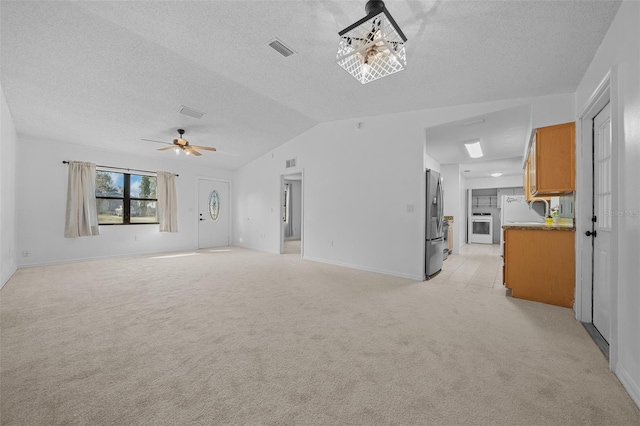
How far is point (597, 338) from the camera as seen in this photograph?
7.13 feet

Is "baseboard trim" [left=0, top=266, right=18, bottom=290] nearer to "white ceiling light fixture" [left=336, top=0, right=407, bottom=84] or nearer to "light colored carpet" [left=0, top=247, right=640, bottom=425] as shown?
"light colored carpet" [left=0, top=247, right=640, bottom=425]

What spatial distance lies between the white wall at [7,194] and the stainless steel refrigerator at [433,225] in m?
6.07

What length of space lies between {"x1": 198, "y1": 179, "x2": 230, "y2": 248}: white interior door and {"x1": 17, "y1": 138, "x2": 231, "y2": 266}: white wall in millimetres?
1311

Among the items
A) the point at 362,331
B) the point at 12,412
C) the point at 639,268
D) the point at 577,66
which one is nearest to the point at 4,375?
the point at 12,412

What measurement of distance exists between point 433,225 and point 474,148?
7.76ft

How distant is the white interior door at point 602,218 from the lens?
2219 millimetres

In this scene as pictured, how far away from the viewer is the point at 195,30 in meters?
2.60

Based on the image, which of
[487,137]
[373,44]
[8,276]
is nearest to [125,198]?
[8,276]

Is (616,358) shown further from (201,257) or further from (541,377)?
(201,257)

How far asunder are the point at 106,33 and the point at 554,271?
5588 mm

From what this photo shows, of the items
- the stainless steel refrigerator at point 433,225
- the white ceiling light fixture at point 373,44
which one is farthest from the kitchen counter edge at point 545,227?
the white ceiling light fixture at point 373,44

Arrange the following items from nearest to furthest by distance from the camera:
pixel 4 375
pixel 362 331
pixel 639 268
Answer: pixel 639 268 < pixel 4 375 < pixel 362 331

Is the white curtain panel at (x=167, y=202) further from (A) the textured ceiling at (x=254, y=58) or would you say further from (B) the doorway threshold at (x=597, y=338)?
(B) the doorway threshold at (x=597, y=338)

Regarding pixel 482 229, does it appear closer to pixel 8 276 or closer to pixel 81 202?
pixel 81 202
